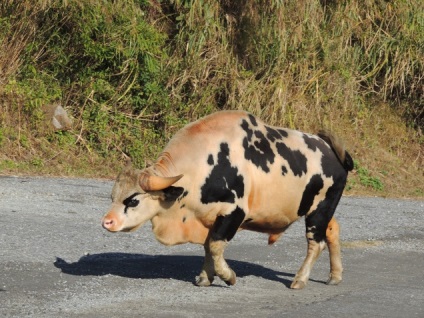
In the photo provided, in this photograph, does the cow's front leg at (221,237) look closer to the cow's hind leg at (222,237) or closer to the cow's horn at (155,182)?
the cow's hind leg at (222,237)

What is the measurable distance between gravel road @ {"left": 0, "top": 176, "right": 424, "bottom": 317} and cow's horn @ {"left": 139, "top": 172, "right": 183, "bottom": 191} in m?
0.97

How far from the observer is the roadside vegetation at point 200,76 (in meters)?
20.7

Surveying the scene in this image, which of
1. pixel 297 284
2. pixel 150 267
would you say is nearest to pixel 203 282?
pixel 297 284

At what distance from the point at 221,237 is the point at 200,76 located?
42.2 feet

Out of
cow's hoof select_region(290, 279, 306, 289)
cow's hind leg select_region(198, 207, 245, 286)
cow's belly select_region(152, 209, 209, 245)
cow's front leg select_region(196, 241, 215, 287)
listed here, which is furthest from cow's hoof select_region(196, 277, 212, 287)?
cow's hoof select_region(290, 279, 306, 289)

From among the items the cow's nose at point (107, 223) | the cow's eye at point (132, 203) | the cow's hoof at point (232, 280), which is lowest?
the cow's hoof at point (232, 280)

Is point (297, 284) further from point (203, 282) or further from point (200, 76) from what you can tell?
point (200, 76)

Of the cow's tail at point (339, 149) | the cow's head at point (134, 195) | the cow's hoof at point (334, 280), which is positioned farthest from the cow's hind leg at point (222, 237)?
the cow's tail at point (339, 149)

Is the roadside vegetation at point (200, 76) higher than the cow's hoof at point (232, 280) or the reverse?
the reverse

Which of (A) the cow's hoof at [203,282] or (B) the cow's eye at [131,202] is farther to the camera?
(A) the cow's hoof at [203,282]

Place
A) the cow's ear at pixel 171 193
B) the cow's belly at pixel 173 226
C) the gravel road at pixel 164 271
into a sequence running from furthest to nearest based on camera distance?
the cow's belly at pixel 173 226
the cow's ear at pixel 171 193
the gravel road at pixel 164 271

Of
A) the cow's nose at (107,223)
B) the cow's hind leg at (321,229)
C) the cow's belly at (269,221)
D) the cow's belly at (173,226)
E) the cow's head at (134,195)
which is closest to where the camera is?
the cow's nose at (107,223)

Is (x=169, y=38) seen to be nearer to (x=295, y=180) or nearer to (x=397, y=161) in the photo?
(x=397, y=161)

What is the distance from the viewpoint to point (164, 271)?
11.0 meters
